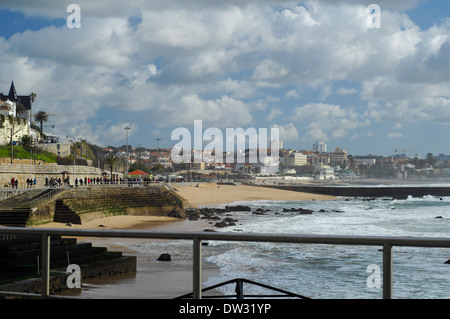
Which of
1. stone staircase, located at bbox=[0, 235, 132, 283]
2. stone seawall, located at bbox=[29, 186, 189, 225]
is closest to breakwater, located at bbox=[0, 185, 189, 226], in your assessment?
stone seawall, located at bbox=[29, 186, 189, 225]

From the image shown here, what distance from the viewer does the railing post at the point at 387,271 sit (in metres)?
3.28

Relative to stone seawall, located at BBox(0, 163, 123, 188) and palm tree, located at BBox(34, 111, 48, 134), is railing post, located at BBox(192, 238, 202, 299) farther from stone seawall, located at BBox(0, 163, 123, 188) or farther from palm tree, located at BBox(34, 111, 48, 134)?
palm tree, located at BBox(34, 111, 48, 134)

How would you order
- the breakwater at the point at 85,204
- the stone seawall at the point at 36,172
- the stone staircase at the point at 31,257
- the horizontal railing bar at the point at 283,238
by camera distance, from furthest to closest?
Answer: the stone seawall at the point at 36,172 < the breakwater at the point at 85,204 < the stone staircase at the point at 31,257 < the horizontal railing bar at the point at 283,238

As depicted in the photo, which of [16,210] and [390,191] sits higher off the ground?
[16,210]

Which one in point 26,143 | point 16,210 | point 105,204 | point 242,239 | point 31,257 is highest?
point 26,143

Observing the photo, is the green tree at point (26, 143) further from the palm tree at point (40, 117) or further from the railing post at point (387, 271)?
the railing post at point (387, 271)

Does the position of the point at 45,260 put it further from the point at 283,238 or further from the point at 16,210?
the point at 16,210

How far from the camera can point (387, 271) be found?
3303mm

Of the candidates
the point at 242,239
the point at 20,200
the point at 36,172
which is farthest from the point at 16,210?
the point at 242,239

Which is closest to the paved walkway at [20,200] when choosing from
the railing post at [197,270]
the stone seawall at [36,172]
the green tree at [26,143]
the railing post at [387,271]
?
the stone seawall at [36,172]

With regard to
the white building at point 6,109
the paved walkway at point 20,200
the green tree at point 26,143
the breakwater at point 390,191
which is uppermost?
the white building at point 6,109

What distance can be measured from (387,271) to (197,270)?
1199 millimetres
